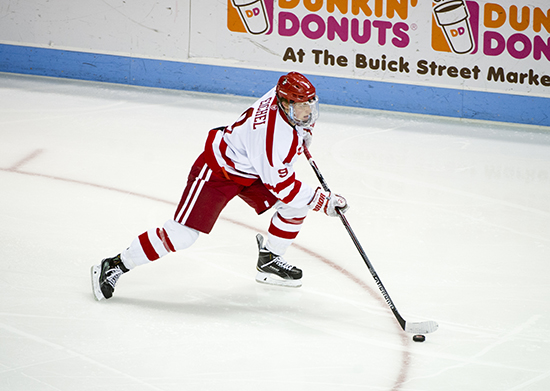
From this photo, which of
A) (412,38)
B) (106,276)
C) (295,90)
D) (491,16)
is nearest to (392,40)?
(412,38)

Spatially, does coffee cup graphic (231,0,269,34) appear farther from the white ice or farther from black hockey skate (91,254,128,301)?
black hockey skate (91,254,128,301)

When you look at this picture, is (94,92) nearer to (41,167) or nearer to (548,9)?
(41,167)

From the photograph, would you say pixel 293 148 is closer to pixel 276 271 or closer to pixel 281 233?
pixel 281 233

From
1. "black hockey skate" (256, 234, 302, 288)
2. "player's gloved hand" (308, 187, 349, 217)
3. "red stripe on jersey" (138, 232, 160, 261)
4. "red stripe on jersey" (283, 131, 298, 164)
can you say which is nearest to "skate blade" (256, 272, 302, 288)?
"black hockey skate" (256, 234, 302, 288)

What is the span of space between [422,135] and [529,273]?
8.48 ft

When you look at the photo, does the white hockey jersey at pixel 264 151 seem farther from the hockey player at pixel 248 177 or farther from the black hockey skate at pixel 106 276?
the black hockey skate at pixel 106 276

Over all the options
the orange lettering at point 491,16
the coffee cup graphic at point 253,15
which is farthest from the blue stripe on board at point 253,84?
the orange lettering at point 491,16

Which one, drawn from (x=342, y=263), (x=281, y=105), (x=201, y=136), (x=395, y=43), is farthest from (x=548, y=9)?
(x=281, y=105)

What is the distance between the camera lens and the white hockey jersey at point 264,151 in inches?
105

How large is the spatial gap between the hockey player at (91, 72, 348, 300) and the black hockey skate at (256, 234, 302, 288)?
0.90 feet

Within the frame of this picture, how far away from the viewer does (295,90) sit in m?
2.62

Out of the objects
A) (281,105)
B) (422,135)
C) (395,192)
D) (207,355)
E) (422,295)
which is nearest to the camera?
(207,355)

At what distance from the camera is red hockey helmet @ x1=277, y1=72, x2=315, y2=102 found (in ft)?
8.61

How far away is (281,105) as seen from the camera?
2.68 metres
